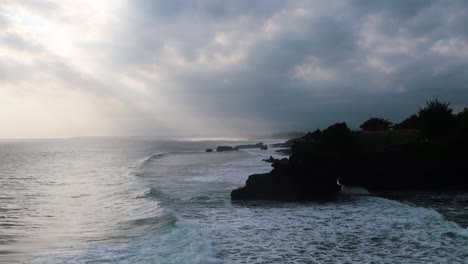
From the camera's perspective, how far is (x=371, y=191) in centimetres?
2855

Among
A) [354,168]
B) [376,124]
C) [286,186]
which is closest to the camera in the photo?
[286,186]

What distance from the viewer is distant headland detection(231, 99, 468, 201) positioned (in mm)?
27000

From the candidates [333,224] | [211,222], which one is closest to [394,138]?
[333,224]

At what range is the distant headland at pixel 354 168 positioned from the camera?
27000 millimetres

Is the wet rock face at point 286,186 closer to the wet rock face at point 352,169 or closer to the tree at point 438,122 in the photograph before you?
the wet rock face at point 352,169

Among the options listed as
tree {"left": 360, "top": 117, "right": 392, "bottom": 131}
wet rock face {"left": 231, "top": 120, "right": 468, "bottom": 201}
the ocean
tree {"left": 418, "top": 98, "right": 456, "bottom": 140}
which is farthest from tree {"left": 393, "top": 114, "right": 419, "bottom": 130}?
the ocean

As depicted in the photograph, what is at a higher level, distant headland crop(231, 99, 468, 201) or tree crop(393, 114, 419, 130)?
tree crop(393, 114, 419, 130)

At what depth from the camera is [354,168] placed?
3133cm

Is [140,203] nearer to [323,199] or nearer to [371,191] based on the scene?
[323,199]

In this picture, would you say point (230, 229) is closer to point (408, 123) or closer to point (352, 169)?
point (352, 169)

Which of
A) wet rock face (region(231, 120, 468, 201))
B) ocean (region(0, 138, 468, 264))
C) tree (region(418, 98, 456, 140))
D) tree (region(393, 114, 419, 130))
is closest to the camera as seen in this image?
ocean (region(0, 138, 468, 264))

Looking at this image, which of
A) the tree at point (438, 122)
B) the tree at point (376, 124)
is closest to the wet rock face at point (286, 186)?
the tree at point (438, 122)

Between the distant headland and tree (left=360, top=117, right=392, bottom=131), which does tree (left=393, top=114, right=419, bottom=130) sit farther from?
the distant headland

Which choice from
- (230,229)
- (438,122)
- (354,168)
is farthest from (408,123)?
(230,229)
